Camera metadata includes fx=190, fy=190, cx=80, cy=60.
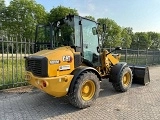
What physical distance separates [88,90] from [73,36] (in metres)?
1.61

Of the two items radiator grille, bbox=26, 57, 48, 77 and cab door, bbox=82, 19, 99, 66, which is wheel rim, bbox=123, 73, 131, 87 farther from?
radiator grille, bbox=26, 57, 48, 77

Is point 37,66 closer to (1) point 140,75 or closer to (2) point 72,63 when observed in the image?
(2) point 72,63

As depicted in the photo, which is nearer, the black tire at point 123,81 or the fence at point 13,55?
the black tire at point 123,81

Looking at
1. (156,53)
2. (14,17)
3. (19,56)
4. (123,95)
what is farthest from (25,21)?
(123,95)

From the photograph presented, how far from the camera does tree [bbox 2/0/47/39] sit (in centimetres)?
2962

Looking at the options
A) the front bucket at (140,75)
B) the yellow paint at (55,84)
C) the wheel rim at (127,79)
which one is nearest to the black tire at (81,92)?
the yellow paint at (55,84)

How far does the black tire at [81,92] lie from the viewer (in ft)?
16.2

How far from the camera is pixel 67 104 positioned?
556 cm

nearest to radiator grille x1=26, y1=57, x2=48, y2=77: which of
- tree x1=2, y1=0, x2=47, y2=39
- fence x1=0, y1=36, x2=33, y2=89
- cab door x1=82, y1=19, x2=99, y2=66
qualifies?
cab door x1=82, y1=19, x2=99, y2=66

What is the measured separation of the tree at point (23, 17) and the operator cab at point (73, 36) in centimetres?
2372

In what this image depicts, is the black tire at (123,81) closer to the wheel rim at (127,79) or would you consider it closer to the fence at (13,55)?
the wheel rim at (127,79)

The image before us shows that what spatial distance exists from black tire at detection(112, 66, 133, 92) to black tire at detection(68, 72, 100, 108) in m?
1.36

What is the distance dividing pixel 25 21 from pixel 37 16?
9.07ft

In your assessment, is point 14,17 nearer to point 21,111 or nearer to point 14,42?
point 14,42
